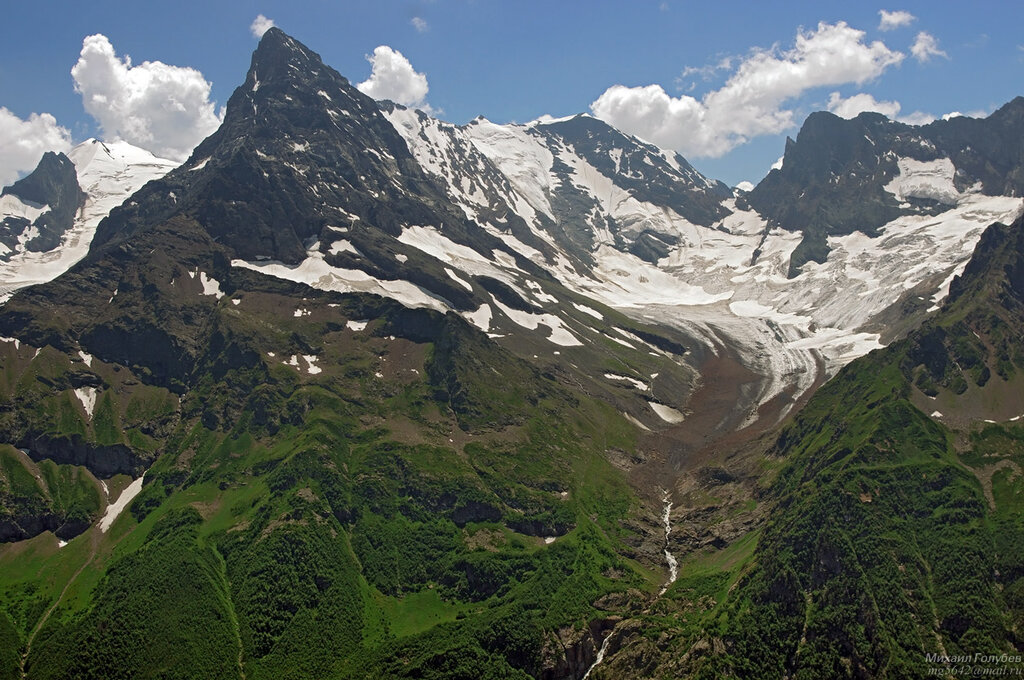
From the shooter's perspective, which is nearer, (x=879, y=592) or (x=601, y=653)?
(x=879, y=592)

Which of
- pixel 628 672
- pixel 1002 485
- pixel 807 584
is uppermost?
pixel 1002 485

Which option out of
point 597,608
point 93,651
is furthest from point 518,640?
point 93,651

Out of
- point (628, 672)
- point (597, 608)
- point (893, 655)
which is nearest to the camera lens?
point (893, 655)

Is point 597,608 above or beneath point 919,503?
beneath

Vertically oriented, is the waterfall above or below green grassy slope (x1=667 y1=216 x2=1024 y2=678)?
below

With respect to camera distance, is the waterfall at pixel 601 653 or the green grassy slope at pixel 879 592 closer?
the green grassy slope at pixel 879 592

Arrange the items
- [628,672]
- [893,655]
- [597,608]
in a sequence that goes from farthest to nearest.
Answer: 1. [597,608]
2. [628,672]
3. [893,655]

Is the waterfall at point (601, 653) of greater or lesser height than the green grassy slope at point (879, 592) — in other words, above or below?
below

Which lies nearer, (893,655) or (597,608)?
(893,655)

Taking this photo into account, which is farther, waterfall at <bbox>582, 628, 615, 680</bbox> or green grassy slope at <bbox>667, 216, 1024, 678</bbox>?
waterfall at <bbox>582, 628, 615, 680</bbox>

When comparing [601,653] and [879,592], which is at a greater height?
[879,592]

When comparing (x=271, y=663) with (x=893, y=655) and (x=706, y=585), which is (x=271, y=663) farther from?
(x=893, y=655)
